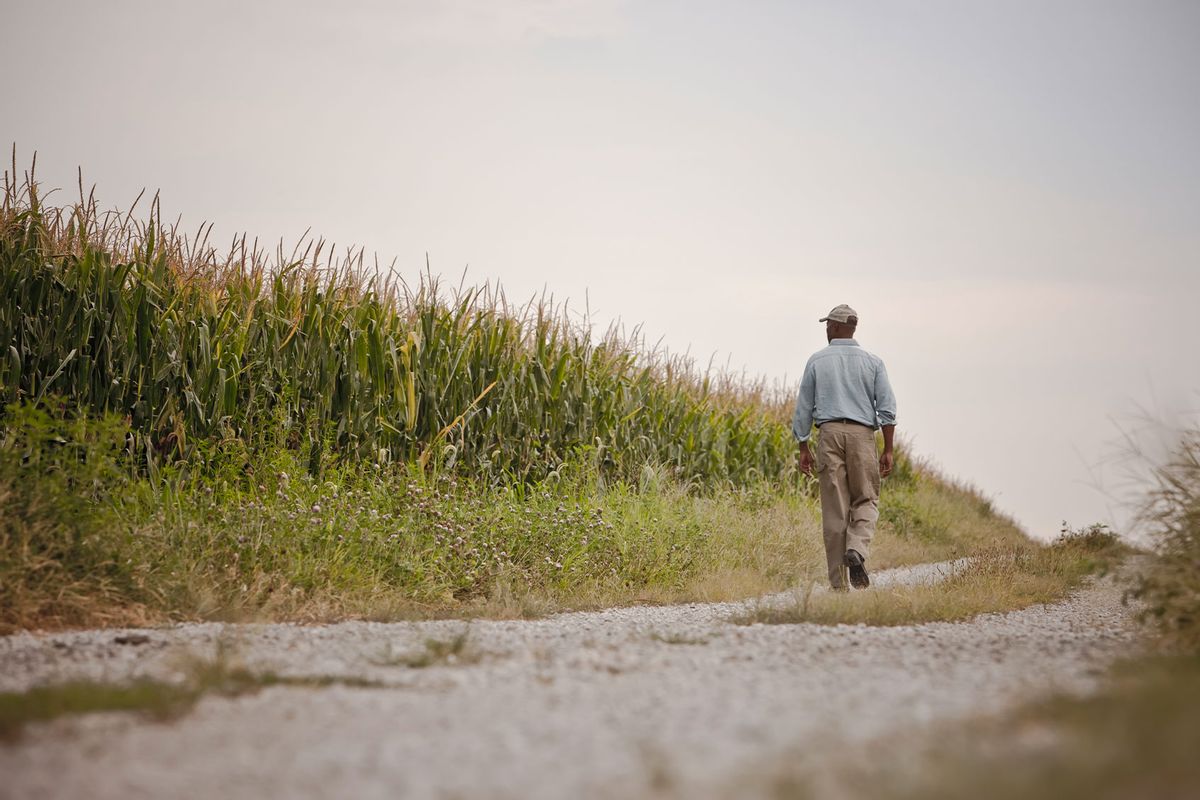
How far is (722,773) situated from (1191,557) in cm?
365

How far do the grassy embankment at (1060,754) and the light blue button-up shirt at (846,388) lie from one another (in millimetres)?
4999

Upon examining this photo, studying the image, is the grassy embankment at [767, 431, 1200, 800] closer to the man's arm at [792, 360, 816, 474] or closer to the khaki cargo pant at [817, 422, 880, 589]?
the khaki cargo pant at [817, 422, 880, 589]

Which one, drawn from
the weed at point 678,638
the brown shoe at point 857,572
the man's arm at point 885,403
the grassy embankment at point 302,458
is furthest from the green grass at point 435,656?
the man's arm at point 885,403

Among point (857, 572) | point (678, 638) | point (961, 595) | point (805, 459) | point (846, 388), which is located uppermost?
point (846, 388)

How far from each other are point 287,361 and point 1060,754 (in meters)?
7.48

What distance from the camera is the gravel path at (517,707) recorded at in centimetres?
250

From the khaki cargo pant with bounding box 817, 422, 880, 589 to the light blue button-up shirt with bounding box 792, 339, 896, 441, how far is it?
145mm

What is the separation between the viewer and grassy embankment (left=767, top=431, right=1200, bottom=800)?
7.20ft

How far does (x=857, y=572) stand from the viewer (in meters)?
8.33

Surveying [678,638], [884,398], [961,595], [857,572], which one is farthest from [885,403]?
[678,638]

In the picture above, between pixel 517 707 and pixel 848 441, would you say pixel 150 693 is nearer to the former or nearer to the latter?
pixel 517 707

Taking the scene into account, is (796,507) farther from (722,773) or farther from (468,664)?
(722,773)

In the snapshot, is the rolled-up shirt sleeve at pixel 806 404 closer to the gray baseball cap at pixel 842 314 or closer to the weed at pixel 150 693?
the gray baseball cap at pixel 842 314

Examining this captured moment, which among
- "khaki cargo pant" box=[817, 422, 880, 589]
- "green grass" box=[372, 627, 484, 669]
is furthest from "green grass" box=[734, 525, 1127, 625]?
"green grass" box=[372, 627, 484, 669]
